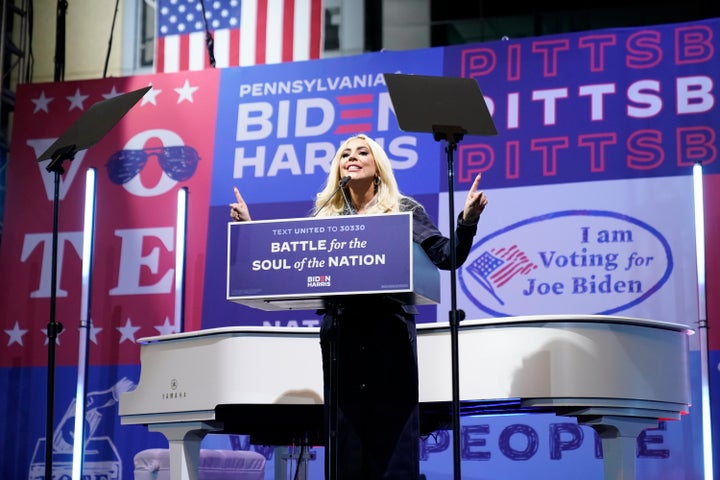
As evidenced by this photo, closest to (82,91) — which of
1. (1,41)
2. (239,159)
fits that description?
(1,41)

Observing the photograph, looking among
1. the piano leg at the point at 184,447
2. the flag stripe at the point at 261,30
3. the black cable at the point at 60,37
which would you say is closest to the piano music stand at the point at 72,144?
the piano leg at the point at 184,447

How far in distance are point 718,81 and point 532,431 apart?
2.05 m

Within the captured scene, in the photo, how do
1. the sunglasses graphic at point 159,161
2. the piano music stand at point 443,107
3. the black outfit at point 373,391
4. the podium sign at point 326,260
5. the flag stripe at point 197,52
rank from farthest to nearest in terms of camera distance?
the flag stripe at point 197,52, the sunglasses graphic at point 159,161, the piano music stand at point 443,107, the black outfit at point 373,391, the podium sign at point 326,260

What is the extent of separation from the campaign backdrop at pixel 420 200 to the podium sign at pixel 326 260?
210 centimetres

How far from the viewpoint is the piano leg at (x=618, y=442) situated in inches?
152

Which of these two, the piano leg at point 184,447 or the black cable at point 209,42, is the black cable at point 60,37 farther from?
the piano leg at point 184,447

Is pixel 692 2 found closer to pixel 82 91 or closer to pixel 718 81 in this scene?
pixel 718 81

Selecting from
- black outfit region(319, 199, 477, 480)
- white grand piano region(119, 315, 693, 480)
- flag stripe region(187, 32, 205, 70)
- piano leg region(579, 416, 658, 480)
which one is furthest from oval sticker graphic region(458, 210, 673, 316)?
black outfit region(319, 199, 477, 480)

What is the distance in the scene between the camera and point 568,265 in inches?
224

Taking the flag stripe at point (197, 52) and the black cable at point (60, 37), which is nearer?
the flag stripe at point (197, 52)

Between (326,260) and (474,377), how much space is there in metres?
1.07

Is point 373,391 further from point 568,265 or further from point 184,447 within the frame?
point 568,265

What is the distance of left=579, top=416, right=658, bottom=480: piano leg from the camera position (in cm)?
386

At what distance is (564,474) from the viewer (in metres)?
5.46
